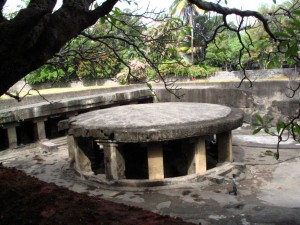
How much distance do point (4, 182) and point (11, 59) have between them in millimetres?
2275

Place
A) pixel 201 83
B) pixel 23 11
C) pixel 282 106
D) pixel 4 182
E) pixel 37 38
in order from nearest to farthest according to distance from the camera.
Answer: pixel 23 11
pixel 37 38
pixel 4 182
pixel 282 106
pixel 201 83

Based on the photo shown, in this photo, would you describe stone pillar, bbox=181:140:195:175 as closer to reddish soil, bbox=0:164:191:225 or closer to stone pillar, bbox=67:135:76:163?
stone pillar, bbox=67:135:76:163

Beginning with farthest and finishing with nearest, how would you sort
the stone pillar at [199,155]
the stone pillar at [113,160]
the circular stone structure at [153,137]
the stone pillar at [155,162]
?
the stone pillar at [199,155] < the stone pillar at [113,160] < the stone pillar at [155,162] < the circular stone structure at [153,137]

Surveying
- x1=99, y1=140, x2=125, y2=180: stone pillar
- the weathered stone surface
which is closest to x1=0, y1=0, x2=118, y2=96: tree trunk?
x1=99, y1=140, x2=125, y2=180: stone pillar

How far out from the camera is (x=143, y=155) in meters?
9.09

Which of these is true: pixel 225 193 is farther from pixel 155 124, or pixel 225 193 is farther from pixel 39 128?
→ pixel 39 128

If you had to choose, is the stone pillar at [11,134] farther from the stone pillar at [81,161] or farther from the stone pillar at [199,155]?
the stone pillar at [199,155]


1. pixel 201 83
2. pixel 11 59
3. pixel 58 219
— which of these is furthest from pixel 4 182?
pixel 201 83

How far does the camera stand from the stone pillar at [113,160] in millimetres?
7504

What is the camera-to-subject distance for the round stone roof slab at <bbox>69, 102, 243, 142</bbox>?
7.10 m

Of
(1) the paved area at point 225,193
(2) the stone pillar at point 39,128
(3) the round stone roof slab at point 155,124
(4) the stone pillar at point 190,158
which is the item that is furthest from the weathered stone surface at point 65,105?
(4) the stone pillar at point 190,158

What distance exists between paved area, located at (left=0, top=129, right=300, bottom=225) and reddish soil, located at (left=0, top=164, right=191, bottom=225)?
6.52 feet

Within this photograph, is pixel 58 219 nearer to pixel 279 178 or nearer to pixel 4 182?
pixel 4 182

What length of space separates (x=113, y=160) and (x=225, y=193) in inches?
99.8
